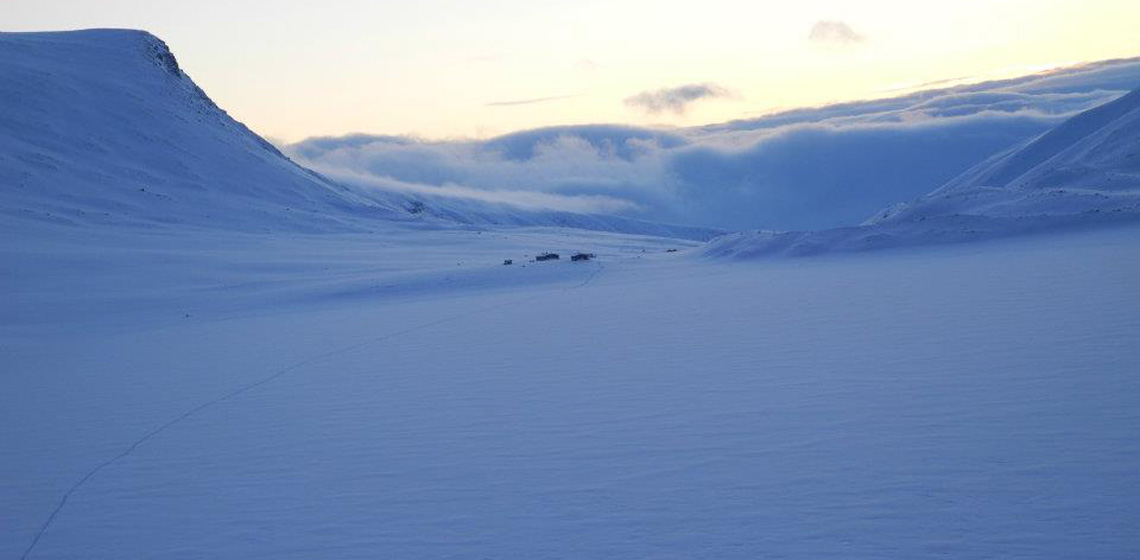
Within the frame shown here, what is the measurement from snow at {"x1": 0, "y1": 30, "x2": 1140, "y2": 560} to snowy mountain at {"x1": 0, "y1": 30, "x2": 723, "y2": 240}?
21854 millimetres

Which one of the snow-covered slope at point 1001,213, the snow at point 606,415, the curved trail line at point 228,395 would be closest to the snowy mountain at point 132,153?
the snow at point 606,415

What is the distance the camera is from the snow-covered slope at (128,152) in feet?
144

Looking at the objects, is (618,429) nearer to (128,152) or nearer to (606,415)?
(606,415)

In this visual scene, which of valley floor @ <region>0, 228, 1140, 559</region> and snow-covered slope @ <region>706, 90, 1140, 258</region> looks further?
snow-covered slope @ <region>706, 90, 1140, 258</region>

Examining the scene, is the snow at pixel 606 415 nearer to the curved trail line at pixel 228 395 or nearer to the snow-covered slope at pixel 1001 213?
the curved trail line at pixel 228 395

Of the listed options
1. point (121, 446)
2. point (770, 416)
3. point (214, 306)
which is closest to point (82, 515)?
point (121, 446)

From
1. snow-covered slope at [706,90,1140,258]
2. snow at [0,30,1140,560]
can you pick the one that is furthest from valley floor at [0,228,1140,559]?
snow-covered slope at [706,90,1140,258]

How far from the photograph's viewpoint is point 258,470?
25.5 ft

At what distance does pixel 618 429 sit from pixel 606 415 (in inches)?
21.5

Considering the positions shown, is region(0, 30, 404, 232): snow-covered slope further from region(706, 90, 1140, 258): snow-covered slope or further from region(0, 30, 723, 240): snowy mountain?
region(706, 90, 1140, 258): snow-covered slope

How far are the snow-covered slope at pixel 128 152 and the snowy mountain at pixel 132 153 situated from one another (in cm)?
9

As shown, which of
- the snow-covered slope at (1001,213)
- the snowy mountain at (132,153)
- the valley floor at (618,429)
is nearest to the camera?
the valley floor at (618,429)

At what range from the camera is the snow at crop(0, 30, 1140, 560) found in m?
5.80

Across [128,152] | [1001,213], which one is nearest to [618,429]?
[1001,213]
